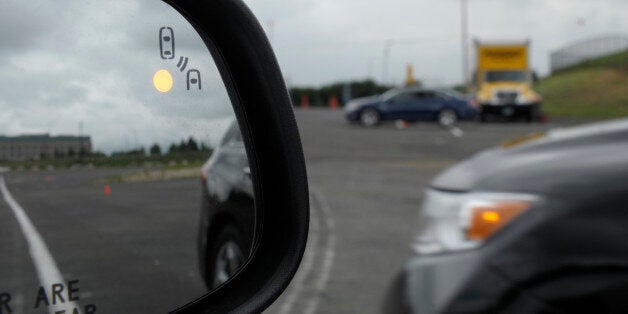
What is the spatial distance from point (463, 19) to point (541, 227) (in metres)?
60.4

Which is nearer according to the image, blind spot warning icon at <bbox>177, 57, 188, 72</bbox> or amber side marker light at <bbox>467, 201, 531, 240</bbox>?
blind spot warning icon at <bbox>177, 57, 188, 72</bbox>

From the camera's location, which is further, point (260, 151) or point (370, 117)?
point (370, 117)

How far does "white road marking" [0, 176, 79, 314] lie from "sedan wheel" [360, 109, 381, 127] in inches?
1322

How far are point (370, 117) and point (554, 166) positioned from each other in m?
31.3

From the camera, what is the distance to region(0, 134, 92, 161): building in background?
132 cm

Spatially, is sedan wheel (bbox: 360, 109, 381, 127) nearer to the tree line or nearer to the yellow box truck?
the yellow box truck

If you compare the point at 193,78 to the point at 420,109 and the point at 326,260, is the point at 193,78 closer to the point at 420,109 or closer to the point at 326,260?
the point at 326,260

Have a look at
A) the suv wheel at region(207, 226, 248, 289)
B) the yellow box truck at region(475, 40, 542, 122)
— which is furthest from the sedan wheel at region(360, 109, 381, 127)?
the suv wheel at region(207, 226, 248, 289)

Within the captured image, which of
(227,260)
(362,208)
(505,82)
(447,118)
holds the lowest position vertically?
(362,208)

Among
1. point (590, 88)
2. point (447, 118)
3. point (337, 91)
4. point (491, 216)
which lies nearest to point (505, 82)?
point (447, 118)

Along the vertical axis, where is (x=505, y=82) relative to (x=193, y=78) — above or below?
above

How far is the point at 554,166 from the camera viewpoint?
366 cm

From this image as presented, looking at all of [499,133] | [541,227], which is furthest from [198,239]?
[499,133]

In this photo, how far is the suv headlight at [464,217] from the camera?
3.60 m
